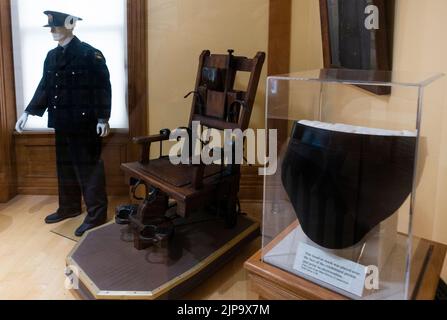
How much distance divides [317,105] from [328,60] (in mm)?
492

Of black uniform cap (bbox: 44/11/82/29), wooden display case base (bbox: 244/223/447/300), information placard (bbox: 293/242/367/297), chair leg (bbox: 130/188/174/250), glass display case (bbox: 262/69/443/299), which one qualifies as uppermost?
black uniform cap (bbox: 44/11/82/29)

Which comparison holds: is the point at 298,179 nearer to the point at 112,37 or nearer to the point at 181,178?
the point at 181,178

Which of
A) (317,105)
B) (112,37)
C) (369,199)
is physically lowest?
(369,199)

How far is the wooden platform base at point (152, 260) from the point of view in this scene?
1579mm

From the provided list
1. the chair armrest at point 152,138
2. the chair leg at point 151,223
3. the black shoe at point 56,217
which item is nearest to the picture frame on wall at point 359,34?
the chair armrest at point 152,138

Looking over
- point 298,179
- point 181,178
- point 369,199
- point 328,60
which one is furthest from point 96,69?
point 369,199

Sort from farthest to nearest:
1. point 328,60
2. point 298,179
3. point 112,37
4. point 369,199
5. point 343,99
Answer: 1. point 112,37
2. point 328,60
3. point 343,99
4. point 298,179
5. point 369,199

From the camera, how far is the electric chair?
185 cm

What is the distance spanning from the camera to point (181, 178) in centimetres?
193

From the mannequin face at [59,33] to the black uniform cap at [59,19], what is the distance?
2 cm

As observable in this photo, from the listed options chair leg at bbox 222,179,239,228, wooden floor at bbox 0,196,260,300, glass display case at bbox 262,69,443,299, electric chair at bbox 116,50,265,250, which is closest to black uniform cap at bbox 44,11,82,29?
electric chair at bbox 116,50,265,250

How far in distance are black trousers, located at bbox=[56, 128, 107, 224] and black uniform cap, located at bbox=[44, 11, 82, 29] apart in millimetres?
599

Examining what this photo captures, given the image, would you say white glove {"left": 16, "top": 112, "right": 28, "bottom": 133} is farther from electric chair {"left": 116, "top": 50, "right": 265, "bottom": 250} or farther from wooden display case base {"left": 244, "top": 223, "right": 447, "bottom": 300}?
wooden display case base {"left": 244, "top": 223, "right": 447, "bottom": 300}

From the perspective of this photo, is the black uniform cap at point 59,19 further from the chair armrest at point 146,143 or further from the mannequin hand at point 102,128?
the chair armrest at point 146,143
